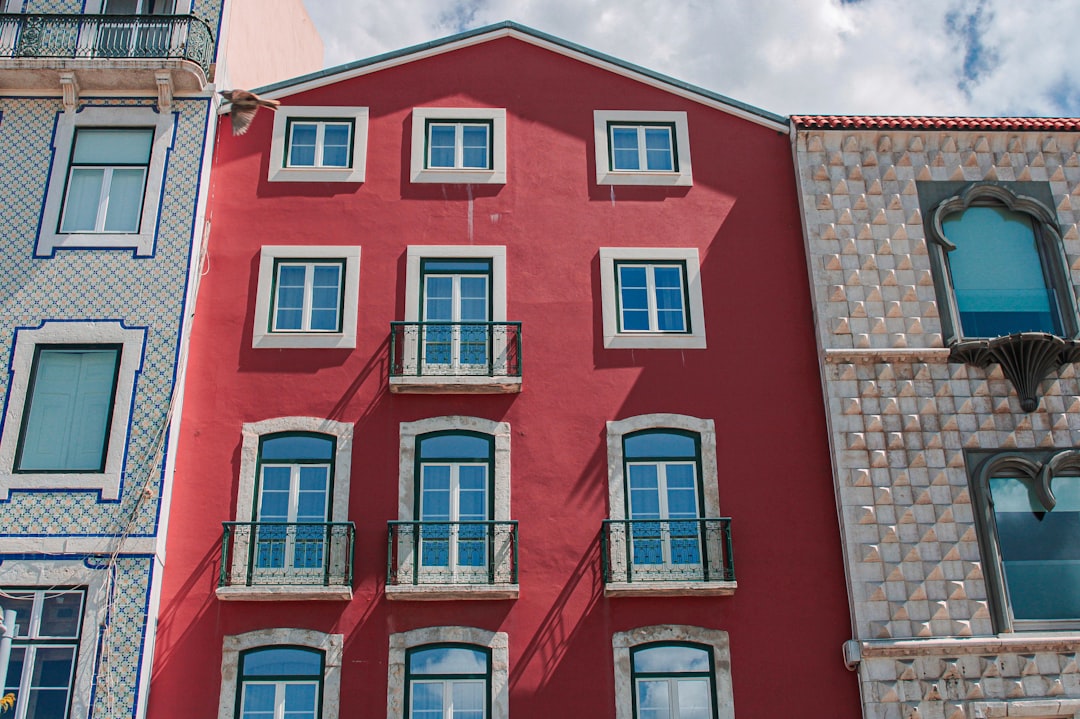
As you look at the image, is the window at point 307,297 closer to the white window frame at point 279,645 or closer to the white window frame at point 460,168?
the white window frame at point 460,168

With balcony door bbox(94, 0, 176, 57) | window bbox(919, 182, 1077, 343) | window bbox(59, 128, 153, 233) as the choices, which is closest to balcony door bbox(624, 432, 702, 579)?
window bbox(919, 182, 1077, 343)

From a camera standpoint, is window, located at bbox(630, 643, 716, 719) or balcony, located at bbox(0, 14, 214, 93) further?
balcony, located at bbox(0, 14, 214, 93)

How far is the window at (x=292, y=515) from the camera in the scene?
15.8 meters

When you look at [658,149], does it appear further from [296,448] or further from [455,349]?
[296,448]

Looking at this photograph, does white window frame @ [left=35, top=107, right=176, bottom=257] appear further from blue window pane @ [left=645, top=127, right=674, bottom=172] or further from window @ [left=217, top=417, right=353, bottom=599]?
blue window pane @ [left=645, top=127, right=674, bottom=172]

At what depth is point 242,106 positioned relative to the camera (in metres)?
18.6

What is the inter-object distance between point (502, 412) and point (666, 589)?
3.58 meters

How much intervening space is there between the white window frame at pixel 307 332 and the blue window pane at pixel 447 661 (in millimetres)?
4753

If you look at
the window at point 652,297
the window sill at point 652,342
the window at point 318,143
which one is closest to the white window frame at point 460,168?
the window at point 318,143

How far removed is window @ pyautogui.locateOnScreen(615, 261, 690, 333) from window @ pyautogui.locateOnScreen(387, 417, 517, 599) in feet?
9.24

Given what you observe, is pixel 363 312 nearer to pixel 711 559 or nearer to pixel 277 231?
pixel 277 231

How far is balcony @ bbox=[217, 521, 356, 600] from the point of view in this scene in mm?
15586

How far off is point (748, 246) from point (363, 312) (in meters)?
6.30

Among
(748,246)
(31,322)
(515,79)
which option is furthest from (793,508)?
(31,322)
